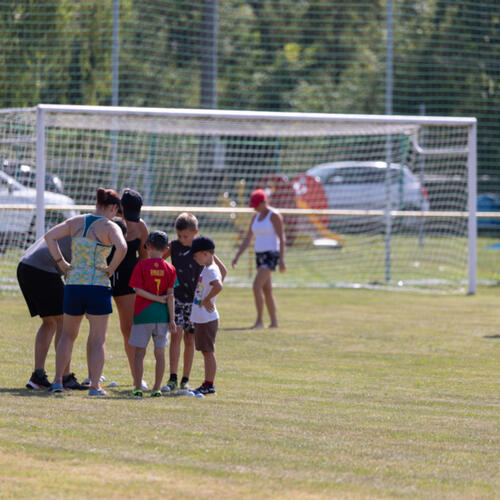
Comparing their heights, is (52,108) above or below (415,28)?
below

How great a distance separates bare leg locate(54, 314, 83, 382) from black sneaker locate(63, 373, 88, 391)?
0.34 metres

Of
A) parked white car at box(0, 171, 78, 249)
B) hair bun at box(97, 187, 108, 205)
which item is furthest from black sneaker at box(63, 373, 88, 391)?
parked white car at box(0, 171, 78, 249)

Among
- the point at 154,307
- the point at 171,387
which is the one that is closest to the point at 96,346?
the point at 154,307

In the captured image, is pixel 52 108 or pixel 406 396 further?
pixel 52 108

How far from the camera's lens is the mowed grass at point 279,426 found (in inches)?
240

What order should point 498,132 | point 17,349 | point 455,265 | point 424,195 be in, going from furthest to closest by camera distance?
point 498,132 < point 424,195 < point 455,265 < point 17,349

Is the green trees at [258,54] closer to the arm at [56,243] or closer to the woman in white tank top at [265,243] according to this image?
the woman in white tank top at [265,243]

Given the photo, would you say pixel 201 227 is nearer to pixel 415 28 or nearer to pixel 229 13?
pixel 229 13

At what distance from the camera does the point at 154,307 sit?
9.00 metres

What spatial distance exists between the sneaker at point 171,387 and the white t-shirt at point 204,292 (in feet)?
2.05

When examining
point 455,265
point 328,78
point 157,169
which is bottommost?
point 455,265

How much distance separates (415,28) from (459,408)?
83.0 ft

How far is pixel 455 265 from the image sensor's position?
2283cm

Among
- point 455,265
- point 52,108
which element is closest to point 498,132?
point 455,265
